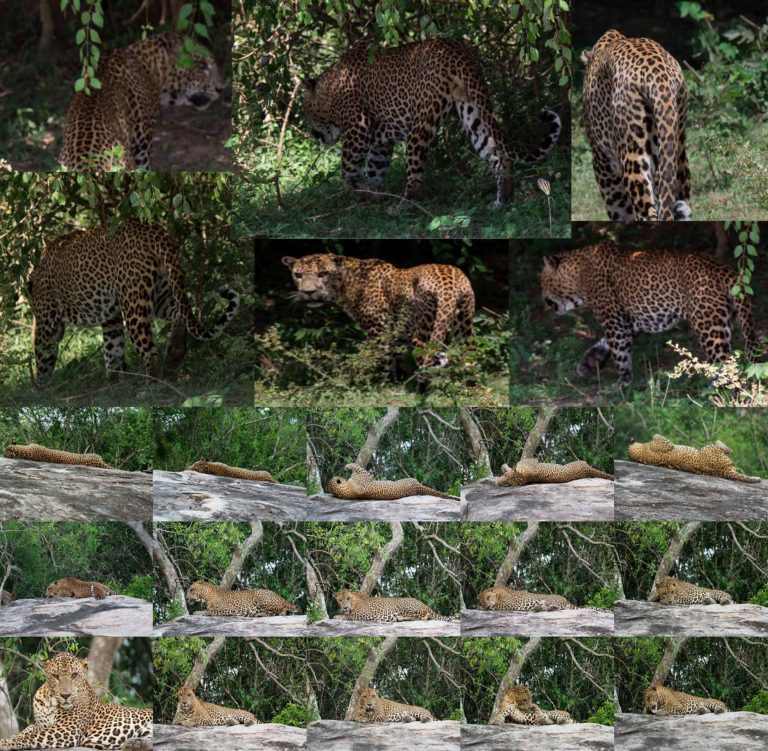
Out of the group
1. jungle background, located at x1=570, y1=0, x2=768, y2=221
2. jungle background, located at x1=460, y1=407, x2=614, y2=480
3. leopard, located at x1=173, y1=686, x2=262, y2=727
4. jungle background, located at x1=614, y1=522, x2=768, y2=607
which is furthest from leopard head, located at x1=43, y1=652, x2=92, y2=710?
jungle background, located at x1=570, y1=0, x2=768, y2=221

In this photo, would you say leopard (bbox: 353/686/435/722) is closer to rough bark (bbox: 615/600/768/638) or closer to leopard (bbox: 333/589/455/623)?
leopard (bbox: 333/589/455/623)

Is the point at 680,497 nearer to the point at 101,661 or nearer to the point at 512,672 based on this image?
the point at 512,672

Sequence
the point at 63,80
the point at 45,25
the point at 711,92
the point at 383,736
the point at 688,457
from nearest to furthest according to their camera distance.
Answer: the point at 383,736 < the point at 688,457 < the point at 711,92 < the point at 63,80 < the point at 45,25

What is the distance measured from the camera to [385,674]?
29.9ft

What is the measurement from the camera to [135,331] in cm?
966

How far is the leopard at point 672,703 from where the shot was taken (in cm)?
909

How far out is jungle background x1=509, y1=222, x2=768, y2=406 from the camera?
31.8 feet

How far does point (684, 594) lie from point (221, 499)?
3.14m

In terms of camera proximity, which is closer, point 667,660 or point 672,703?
point 672,703

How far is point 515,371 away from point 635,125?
189cm

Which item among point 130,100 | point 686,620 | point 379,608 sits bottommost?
point 686,620

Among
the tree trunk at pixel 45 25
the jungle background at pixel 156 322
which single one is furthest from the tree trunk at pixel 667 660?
the tree trunk at pixel 45 25

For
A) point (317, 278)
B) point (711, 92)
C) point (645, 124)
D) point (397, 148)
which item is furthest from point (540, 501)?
point (711, 92)

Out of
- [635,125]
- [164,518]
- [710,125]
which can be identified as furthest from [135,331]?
[710,125]
